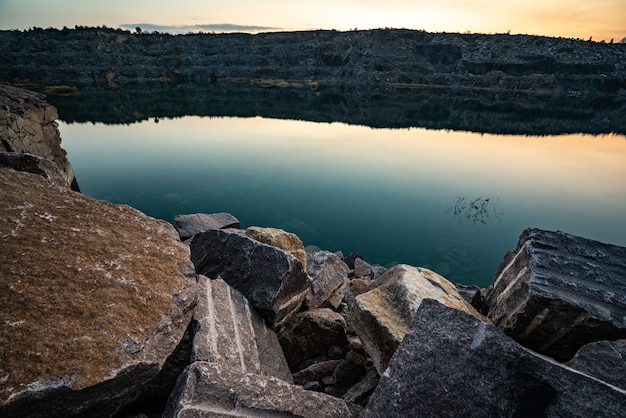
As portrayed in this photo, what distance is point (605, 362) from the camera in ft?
8.52

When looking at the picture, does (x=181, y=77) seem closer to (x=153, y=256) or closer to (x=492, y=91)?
(x=492, y=91)

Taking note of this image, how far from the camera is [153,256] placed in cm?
328

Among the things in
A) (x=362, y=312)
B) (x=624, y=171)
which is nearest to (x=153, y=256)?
(x=362, y=312)

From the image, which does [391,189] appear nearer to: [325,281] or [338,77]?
[325,281]

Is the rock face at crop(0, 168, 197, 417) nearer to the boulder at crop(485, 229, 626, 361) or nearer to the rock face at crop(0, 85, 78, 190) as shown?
the boulder at crop(485, 229, 626, 361)

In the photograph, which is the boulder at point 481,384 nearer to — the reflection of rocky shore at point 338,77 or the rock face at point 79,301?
the rock face at point 79,301

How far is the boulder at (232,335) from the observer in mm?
2988

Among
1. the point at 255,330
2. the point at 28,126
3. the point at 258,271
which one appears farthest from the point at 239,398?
the point at 28,126

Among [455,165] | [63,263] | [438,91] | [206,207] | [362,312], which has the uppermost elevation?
[438,91]

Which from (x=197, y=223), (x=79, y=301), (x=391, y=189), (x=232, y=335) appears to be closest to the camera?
(x=79, y=301)

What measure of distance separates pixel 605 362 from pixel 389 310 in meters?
1.76

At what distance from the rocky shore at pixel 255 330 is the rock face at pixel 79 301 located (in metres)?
0.01

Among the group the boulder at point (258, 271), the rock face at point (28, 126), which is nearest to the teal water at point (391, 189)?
the rock face at point (28, 126)

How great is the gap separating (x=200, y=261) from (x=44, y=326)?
7.60 ft
